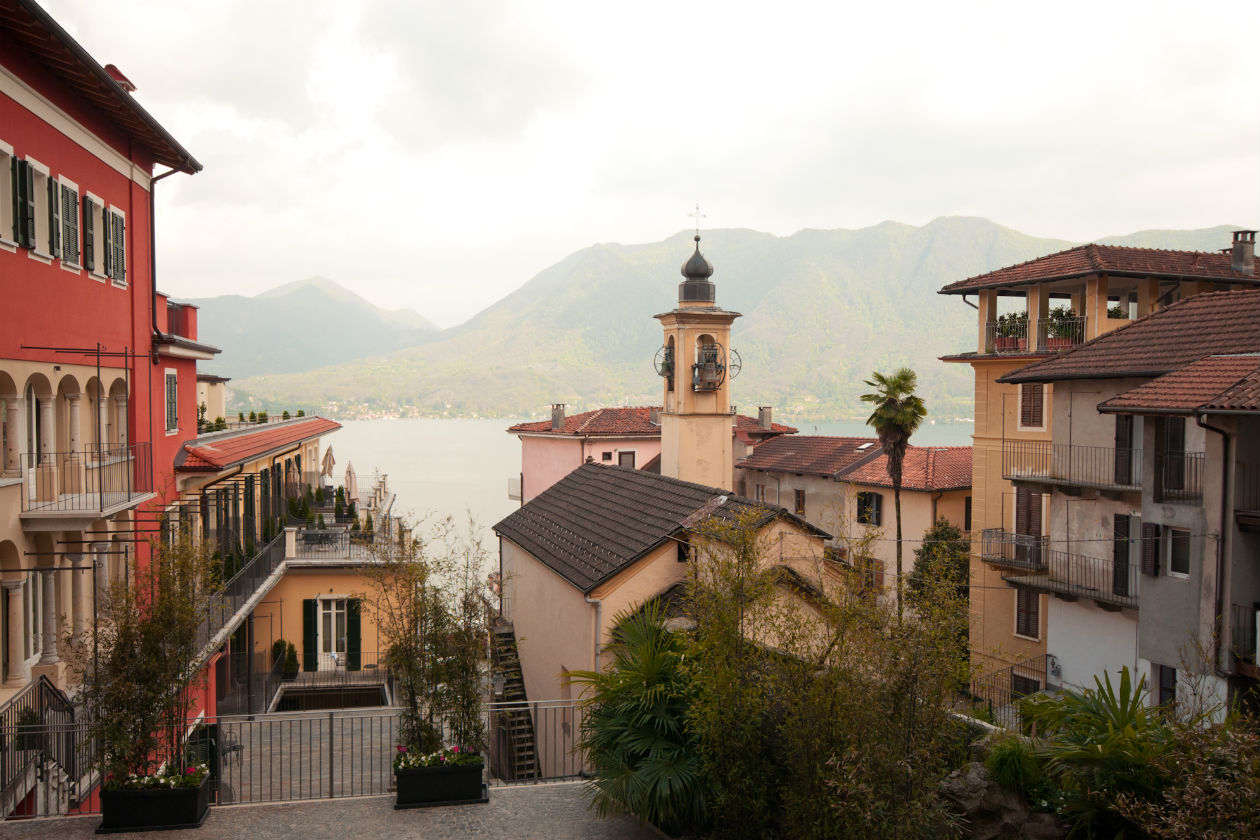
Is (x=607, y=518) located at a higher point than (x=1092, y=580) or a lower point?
higher

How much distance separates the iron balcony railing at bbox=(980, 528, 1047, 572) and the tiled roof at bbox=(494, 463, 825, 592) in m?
11.3

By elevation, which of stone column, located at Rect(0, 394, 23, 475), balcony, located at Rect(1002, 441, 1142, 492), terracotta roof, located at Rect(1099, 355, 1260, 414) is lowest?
balcony, located at Rect(1002, 441, 1142, 492)

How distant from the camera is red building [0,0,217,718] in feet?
43.1

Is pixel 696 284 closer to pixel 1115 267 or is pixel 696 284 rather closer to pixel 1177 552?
pixel 1115 267

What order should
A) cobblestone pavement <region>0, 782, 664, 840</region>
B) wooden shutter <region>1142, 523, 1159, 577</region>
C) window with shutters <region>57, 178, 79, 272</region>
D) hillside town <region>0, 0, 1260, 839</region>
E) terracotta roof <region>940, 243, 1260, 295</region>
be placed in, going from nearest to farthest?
hillside town <region>0, 0, 1260, 839</region>, cobblestone pavement <region>0, 782, 664, 840</region>, window with shutters <region>57, 178, 79, 272</region>, wooden shutter <region>1142, 523, 1159, 577</region>, terracotta roof <region>940, 243, 1260, 295</region>

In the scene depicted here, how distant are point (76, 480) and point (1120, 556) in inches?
904

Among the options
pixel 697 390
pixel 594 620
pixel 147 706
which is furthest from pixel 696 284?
pixel 147 706

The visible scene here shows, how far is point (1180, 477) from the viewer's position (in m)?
19.1

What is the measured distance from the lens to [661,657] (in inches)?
520

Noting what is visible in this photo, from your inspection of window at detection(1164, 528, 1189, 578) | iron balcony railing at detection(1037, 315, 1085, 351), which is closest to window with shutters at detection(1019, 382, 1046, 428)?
iron balcony railing at detection(1037, 315, 1085, 351)

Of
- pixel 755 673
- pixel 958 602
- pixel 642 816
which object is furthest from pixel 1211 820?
pixel 642 816

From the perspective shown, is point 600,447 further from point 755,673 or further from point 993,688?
point 755,673

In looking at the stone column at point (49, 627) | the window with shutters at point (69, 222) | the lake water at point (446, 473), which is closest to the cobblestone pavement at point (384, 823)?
the stone column at point (49, 627)

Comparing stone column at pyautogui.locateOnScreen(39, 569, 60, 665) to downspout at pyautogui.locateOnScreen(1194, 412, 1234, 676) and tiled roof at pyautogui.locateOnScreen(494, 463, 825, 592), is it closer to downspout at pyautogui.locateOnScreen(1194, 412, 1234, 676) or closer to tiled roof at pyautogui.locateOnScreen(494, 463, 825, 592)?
tiled roof at pyautogui.locateOnScreen(494, 463, 825, 592)
